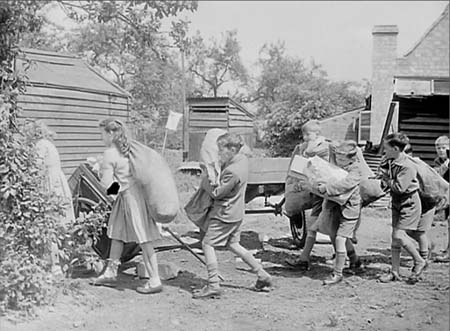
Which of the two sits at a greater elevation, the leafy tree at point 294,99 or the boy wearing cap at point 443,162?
the leafy tree at point 294,99

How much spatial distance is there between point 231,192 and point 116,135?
3.34ft

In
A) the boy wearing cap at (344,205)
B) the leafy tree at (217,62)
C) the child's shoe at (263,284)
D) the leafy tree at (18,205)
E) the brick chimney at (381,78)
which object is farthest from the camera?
the brick chimney at (381,78)

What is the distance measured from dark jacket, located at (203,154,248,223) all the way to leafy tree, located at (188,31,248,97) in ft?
14.9

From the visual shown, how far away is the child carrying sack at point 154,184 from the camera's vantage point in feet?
16.4

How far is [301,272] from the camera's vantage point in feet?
19.7

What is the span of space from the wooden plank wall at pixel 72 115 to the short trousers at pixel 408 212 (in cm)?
702

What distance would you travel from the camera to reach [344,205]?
5535 millimetres

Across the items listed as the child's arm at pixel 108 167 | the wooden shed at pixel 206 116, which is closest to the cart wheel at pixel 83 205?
the child's arm at pixel 108 167

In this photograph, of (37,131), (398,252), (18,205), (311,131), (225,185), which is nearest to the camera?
(18,205)

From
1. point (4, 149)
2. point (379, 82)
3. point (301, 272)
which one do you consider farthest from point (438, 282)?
point (379, 82)

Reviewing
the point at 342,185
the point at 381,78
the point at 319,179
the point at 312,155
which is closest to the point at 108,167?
the point at 319,179

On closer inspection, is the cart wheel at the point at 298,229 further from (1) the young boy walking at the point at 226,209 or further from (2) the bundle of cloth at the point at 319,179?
(1) the young boy walking at the point at 226,209

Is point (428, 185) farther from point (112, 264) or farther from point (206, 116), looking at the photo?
point (206, 116)

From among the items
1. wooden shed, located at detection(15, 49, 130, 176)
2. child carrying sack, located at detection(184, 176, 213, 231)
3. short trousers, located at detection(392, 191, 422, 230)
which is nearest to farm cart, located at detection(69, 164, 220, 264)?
child carrying sack, located at detection(184, 176, 213, 231)
